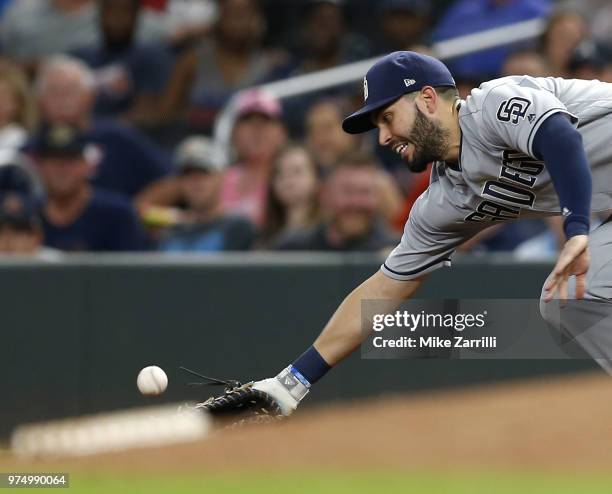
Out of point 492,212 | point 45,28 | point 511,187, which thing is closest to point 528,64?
point 45,28

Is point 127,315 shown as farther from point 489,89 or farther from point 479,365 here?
point 489,89

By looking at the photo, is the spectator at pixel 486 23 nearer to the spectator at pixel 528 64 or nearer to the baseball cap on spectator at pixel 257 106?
the spectator at pixel 528 64

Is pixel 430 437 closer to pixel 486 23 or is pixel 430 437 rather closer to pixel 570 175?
pixel 486 23

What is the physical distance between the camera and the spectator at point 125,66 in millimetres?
10438

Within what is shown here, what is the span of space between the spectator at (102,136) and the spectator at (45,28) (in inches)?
33.6

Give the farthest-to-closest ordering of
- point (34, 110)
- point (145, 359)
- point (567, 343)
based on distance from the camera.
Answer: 1. point (34, 110)
2. point (145, 359)
3. point (567, 343)

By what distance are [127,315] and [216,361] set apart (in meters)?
0.64

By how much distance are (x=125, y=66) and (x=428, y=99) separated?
18.6 feet

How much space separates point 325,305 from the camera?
892 cm

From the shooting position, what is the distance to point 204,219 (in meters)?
Answer: 9.11

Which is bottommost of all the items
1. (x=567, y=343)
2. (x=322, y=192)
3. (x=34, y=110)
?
(x=567, y=343)

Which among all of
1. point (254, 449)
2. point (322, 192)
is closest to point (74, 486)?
point (254, 449)

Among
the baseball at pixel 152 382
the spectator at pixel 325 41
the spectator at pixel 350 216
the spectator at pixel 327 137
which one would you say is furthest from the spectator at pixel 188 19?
the baseball at pixel 152 382

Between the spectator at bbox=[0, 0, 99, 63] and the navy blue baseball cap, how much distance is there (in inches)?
230
